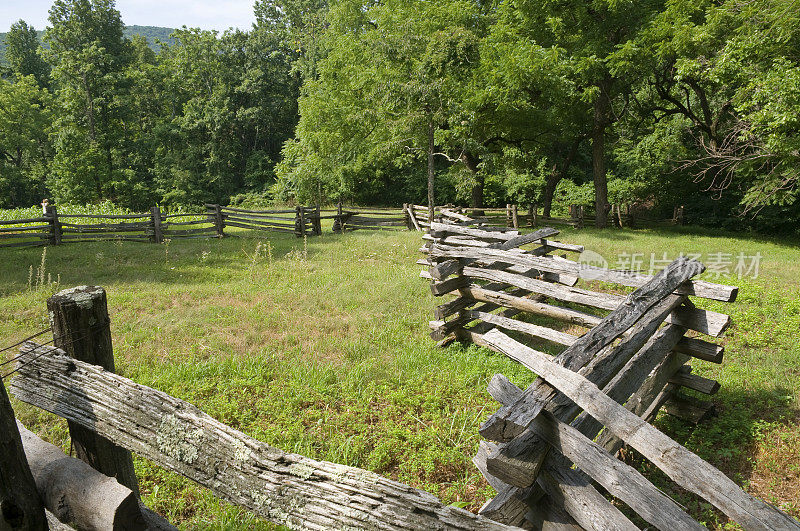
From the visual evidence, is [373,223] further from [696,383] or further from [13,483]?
[13,483]

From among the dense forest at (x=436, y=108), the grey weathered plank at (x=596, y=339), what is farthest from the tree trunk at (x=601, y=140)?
the grey weathered plank at (x=596, y=339)

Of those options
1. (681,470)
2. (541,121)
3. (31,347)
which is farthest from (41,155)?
(681,470)

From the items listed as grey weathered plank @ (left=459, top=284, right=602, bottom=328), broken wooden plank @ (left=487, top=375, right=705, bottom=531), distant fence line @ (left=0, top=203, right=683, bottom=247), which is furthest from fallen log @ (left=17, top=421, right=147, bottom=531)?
distant fence line @ (left=0, top=203, right=683, bottom=247)

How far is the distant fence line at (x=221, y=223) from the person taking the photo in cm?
1343

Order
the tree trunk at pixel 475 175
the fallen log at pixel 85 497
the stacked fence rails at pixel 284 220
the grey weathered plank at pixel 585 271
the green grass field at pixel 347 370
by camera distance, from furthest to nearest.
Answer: the tree trunk at pixel 475 175 → the stacked fence rails at pixel 284 220 → the grey weathered plank at pixel 585 271 → the green grass field at pixel 347 370 → the fallen log at pixel 85 497

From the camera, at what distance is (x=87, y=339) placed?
2.18 meters

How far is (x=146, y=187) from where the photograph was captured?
3456 cm

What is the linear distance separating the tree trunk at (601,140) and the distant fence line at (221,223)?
101 centimetres

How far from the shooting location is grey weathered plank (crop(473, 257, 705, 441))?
2227 mm

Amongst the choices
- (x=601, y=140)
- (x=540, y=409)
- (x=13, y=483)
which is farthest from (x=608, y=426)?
(x=601, y=140)

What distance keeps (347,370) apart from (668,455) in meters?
3.98

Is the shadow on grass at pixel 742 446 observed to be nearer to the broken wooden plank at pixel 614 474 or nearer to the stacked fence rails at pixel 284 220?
the broken wooden plank at pixel 614 474

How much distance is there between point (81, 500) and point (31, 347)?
0.91 metres

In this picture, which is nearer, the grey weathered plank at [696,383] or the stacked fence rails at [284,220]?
the grey weathered plank at [696,383]
